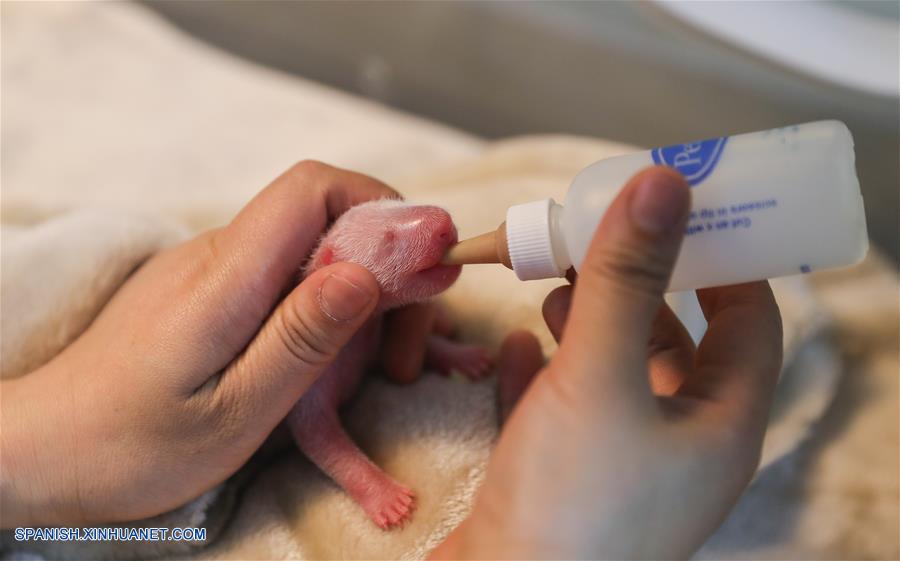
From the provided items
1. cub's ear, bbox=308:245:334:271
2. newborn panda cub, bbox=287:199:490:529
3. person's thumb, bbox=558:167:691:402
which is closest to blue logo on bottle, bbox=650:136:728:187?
person's thumb, bbox=558:167:691:402

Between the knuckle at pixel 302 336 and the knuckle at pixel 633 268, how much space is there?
0.92 feet

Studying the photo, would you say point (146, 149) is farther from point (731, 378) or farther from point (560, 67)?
point (731, 378)

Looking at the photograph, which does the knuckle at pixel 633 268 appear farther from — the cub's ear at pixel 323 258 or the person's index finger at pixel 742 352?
the cub's ear at pixel 323 258

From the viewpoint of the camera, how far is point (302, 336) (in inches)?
24.8

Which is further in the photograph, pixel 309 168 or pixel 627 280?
pixel 309 168

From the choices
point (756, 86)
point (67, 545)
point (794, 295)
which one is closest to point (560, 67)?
point (756, 86)

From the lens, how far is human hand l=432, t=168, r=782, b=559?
449 millimetres

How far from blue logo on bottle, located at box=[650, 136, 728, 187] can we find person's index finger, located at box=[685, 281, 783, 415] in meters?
0.14

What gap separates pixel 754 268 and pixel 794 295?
17.9 inches

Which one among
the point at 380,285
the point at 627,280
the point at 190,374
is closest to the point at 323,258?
the point at 380,285

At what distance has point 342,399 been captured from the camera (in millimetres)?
798

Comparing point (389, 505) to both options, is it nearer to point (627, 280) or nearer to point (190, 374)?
point (190, 374)

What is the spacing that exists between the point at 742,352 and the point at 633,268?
0.52 ft

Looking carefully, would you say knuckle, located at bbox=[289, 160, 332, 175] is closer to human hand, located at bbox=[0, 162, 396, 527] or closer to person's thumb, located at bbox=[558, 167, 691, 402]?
human hand, located at bbox=[0, 162, 396, 527]
